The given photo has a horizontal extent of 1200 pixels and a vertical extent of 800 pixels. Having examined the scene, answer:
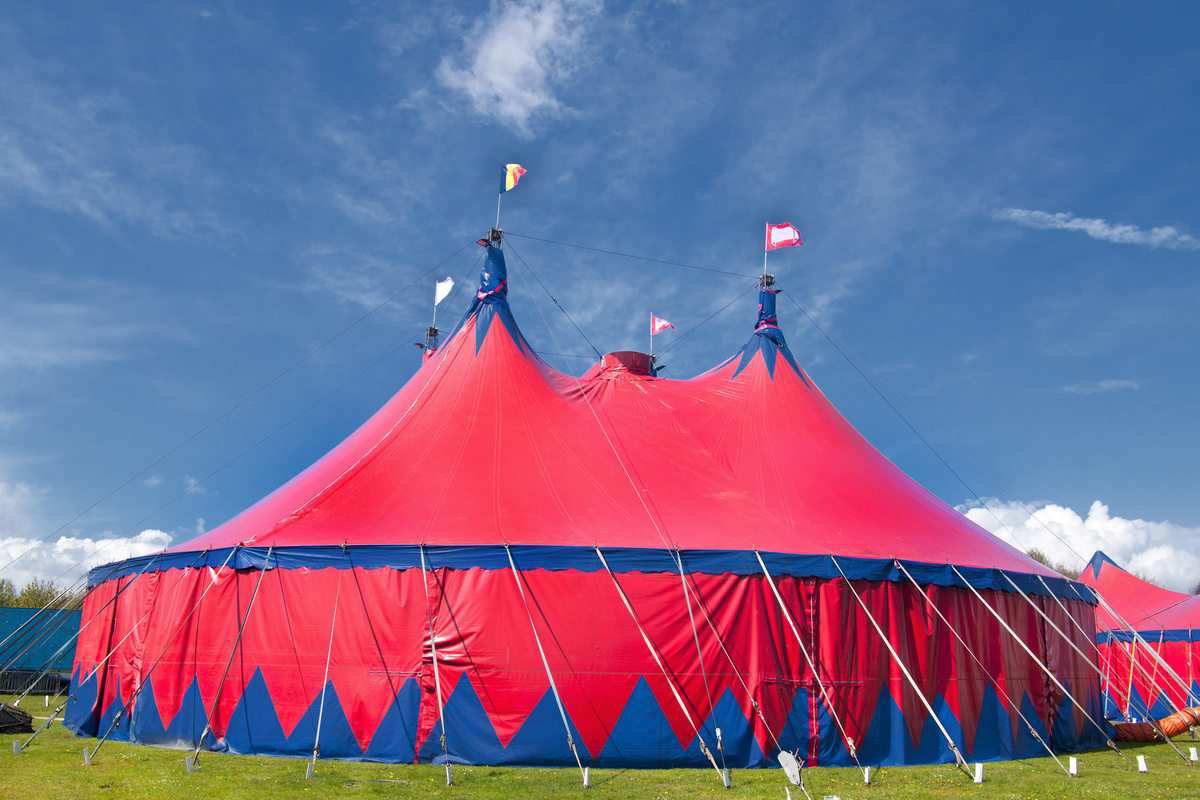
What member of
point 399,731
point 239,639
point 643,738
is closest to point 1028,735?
point 643,738

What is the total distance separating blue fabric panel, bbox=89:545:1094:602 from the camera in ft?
28.4


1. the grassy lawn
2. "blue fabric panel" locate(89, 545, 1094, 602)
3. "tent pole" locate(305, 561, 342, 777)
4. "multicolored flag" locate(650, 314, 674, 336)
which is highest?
"multicolored flag" locate(650, 314, 674, 336)

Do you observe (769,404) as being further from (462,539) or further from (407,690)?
(407,690)

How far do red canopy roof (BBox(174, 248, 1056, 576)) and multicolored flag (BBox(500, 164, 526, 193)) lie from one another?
3.90 ft

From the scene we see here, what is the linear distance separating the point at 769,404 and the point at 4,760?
11015 millimetres

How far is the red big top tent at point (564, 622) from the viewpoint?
8.41 m

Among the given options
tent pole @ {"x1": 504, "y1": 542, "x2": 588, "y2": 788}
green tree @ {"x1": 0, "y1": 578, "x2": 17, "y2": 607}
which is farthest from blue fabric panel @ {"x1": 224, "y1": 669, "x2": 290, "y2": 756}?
green tree @ {"x1": 0, "y1": 578, "x2": 17, "y2": 607}

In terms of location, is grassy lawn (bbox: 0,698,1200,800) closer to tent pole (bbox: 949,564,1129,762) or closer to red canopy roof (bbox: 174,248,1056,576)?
tent pole (bbox: 949,564,1129,762)

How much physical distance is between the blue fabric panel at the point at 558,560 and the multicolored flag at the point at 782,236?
748cm

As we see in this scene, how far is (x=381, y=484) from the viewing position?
10.0 m

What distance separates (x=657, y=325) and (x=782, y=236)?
11.7 ft

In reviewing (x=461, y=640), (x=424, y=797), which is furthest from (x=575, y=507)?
(x=424, y=797)

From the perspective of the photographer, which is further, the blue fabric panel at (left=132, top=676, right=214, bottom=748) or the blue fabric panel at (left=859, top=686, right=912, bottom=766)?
the blue fabric panel at (left=859, top=686, right=912, bottom=766)


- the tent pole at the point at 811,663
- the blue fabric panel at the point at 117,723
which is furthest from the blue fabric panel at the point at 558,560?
the blue fabric panel at the point at 117,723
